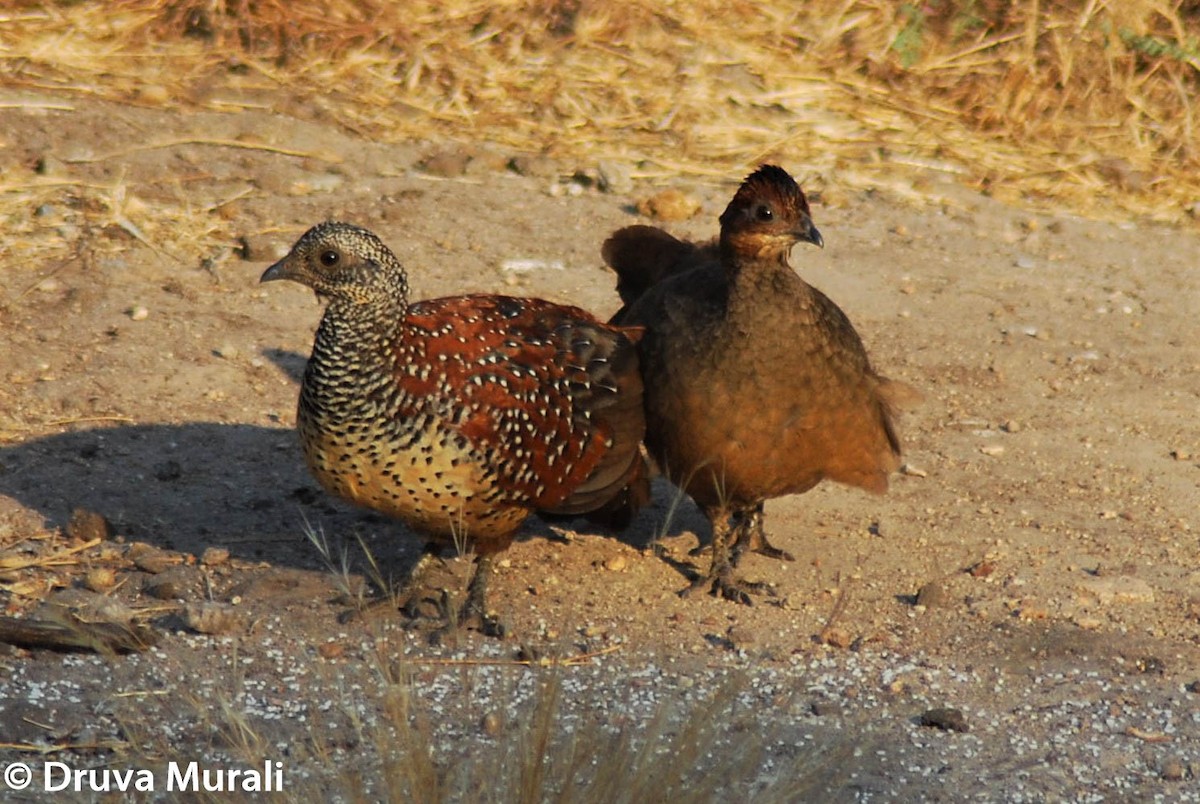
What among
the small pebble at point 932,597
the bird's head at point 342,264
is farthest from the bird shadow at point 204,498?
the small pebble at point 932,597

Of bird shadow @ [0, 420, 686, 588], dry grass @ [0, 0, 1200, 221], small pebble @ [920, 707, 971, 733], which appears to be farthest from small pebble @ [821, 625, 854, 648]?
dry grass @ [0, 0, 1200, 221]

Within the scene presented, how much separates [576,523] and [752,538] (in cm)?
60

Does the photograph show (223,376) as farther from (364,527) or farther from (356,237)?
(356,237)

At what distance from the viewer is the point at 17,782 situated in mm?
3764

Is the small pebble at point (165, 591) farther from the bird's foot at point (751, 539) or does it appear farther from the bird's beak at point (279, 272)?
the bird's foot at point (751, 539)

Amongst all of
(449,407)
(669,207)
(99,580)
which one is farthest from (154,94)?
(449,407)

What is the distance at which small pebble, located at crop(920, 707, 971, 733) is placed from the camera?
4.23 m

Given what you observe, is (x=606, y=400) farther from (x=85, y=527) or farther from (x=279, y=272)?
(x=85, y=527)

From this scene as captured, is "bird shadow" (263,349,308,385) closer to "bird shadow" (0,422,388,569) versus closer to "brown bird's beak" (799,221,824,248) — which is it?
"bird shadow" (0,422,388,569)

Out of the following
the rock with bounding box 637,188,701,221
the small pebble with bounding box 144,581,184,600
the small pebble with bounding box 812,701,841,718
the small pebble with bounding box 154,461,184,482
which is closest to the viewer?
the small pebble with bounding box 812,701,841,718

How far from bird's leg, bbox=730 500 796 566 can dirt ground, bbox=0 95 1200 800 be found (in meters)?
0.09

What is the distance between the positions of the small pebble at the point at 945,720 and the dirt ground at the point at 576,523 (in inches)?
2.4

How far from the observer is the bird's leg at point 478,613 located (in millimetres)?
4750

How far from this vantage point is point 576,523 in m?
5.59
